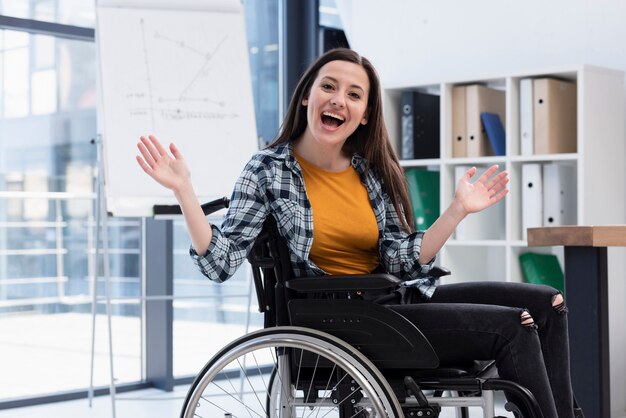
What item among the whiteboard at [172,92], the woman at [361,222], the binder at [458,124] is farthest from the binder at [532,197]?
the woman at [361,222]

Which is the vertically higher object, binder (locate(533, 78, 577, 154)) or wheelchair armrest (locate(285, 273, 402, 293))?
binder (locate(533, 78, 577, 154))

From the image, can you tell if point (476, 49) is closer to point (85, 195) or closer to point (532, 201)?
point (532, 201)

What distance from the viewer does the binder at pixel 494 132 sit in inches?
141

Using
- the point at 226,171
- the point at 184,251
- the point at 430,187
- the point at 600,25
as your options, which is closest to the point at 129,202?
the point at 226,171

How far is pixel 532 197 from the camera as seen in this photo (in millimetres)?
3432

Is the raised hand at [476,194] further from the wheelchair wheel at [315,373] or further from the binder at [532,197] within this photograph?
the binder at [532,197]

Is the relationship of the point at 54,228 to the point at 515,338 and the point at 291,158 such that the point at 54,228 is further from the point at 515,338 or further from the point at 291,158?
the point at 515,338

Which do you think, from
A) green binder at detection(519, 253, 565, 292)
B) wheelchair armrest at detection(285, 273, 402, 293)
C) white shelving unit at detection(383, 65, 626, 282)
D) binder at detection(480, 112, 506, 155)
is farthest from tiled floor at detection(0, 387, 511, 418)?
wheelchair armrest at detection(285, 273, 402, 293)

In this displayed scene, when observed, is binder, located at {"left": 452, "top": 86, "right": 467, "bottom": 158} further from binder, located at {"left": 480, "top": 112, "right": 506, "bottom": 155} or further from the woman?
the woman

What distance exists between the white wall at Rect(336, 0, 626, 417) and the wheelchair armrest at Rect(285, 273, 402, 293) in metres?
1.87

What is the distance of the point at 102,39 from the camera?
320cm

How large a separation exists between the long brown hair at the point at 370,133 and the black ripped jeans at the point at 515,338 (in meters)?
0.37

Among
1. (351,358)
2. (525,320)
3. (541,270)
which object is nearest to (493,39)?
(541,270)

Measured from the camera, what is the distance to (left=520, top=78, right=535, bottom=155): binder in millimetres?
3436
